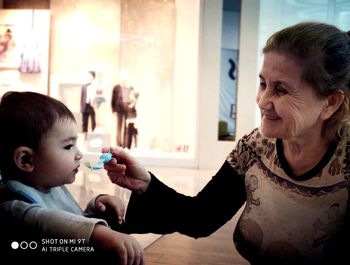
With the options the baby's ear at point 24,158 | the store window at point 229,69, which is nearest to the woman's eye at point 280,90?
the baby's ear at point 24,158

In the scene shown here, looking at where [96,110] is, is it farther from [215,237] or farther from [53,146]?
[53,146]

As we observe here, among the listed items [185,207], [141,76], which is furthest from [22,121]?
[141,76]

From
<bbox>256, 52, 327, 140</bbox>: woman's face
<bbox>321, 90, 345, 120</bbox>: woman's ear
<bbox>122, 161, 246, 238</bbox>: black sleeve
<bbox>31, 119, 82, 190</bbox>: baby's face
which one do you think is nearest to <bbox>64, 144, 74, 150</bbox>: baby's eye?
<bbox>31, 119, 82, 190</bbox>: baby's face

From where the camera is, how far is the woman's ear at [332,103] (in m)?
0.79

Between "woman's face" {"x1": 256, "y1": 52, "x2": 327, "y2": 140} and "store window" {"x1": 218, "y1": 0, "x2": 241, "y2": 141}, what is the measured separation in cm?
294

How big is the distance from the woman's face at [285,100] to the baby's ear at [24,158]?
413 millimetres

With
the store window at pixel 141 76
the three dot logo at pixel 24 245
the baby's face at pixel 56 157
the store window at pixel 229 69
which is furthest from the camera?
the store window at pixel 141 76

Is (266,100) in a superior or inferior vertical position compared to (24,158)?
superior

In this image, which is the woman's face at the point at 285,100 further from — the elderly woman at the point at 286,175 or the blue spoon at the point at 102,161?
the blue spoon at the point at 102,161

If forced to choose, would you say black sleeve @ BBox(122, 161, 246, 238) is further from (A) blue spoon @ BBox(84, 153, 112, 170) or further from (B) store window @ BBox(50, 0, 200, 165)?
(B) store window @ BBox(50, 0, 200, 165)

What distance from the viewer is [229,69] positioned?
3.80 meters

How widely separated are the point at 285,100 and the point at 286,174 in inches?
6.4

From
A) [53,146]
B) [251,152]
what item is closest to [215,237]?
[251,152]

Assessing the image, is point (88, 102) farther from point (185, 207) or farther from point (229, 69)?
point (185, 207)
